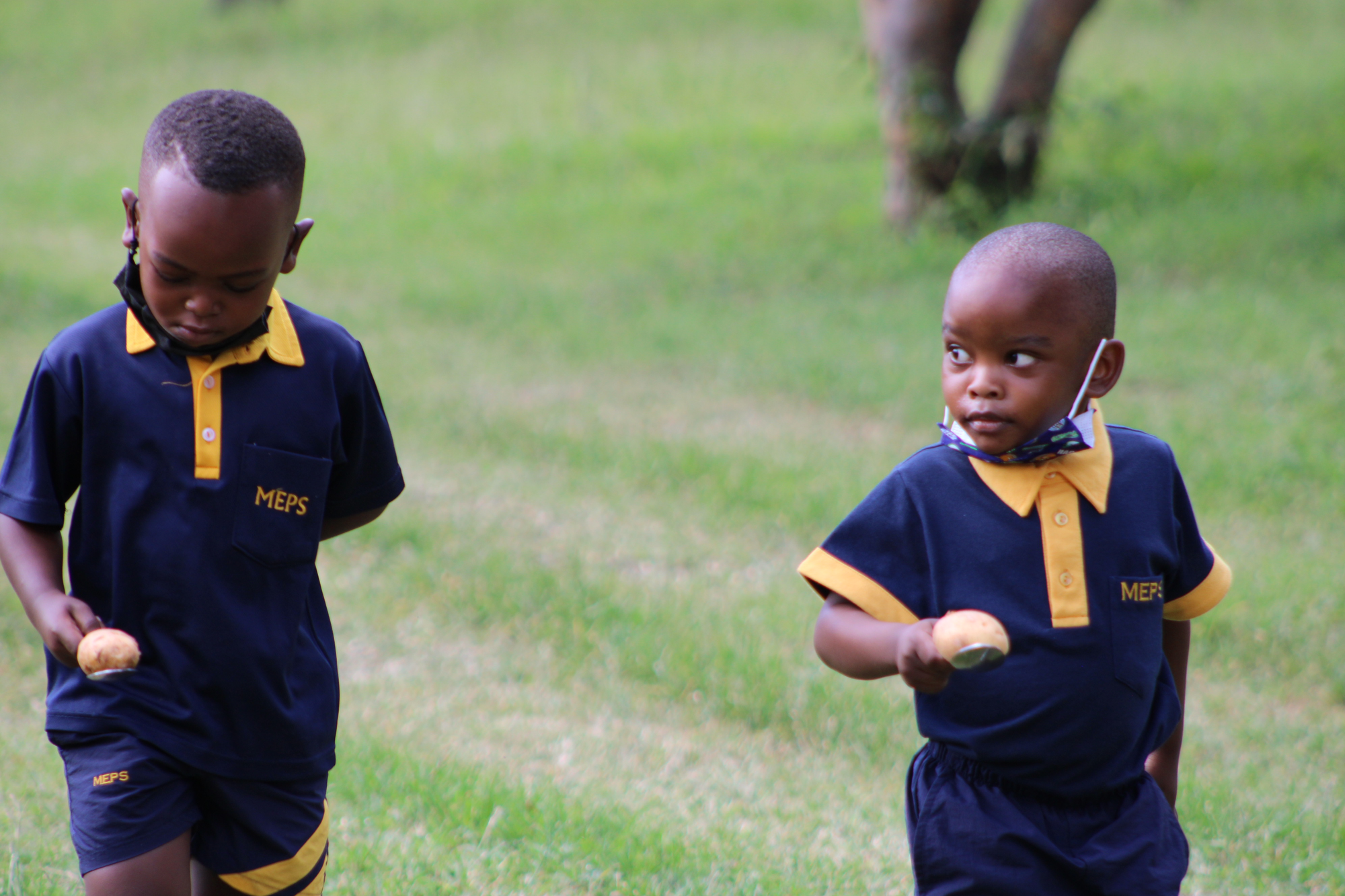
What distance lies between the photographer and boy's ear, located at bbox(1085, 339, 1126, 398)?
2330mm

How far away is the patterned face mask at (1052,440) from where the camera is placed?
2268mm

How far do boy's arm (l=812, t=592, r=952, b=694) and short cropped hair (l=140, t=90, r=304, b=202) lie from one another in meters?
1.15

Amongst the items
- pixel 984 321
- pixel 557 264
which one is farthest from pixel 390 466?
pixel 557 264

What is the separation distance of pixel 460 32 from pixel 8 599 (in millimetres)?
18807

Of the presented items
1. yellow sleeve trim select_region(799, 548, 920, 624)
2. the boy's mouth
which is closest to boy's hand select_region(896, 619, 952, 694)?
yellow sleeve trim select_region(799, 548, 920, 624)

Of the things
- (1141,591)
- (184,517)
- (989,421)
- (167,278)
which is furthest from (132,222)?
(1141,591)

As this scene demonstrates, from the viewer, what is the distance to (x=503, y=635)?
4.88m

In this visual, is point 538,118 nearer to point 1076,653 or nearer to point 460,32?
point 460,32

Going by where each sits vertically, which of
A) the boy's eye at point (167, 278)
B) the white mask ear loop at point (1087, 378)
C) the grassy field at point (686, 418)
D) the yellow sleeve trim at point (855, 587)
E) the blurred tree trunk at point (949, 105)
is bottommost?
the grassy field at point (686, 418)

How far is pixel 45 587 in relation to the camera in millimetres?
2330

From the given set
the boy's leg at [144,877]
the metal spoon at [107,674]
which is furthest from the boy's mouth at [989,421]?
the boy's leg at [144,877]

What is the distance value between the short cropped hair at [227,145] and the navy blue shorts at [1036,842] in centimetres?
149

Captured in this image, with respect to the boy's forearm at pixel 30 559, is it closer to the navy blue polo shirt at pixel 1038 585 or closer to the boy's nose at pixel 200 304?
the boy's nose at pixel 200 304

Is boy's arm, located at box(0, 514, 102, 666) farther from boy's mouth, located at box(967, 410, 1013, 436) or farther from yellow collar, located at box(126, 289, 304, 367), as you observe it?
boy's mouth, located at box(967, 410, 1013, 436)
